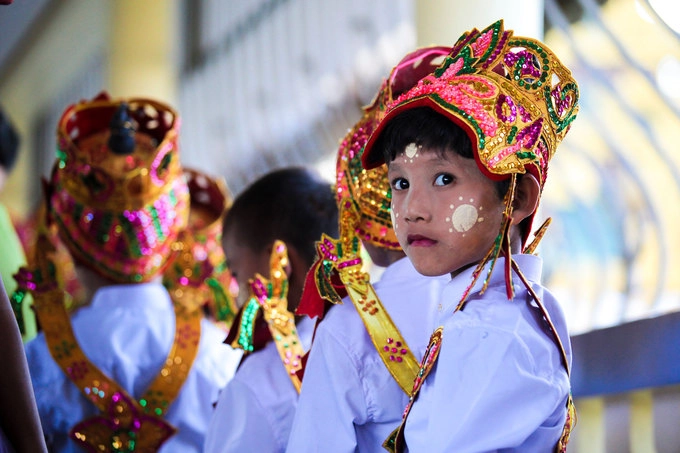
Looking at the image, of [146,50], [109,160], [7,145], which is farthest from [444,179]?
[146,50]

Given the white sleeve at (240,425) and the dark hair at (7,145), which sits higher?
the dark hair at (7,145)

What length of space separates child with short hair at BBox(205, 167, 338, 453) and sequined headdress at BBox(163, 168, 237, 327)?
0.45 metres

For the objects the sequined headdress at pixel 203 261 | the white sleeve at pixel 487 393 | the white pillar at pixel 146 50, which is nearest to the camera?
the white sleeve at pixel 487 393

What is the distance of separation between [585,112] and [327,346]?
0.96 metres

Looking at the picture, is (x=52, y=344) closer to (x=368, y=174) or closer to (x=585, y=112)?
(x=368, y=174)

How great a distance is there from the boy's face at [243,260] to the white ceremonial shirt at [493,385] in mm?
818

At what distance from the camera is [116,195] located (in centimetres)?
249

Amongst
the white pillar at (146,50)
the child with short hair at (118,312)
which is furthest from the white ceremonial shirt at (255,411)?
the white pillar at (146,50)

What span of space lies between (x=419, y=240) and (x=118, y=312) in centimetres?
128

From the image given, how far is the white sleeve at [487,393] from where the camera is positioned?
3.95 ft

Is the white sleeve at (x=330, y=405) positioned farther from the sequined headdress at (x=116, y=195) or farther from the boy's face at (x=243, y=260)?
the sequined headdress at (x=116, y=195)

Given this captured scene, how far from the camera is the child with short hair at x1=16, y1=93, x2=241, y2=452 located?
7.63 ft

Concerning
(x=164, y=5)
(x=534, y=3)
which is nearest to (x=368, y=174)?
(x=534, y=3)

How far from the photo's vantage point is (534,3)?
2.43 metres
